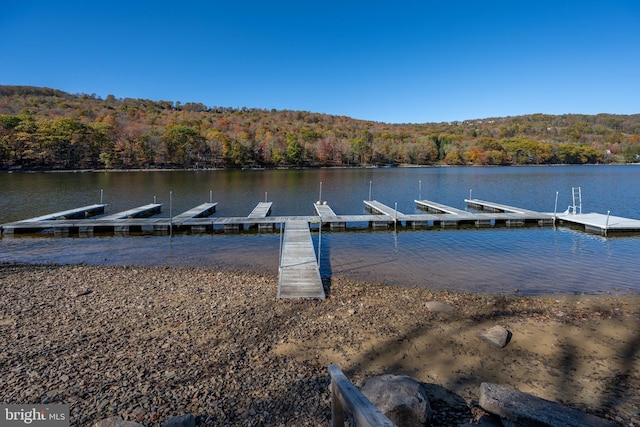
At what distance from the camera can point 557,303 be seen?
28.2ft

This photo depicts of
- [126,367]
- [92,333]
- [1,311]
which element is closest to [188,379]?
[126,367]

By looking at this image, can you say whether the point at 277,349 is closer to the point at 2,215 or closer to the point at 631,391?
the point at 631,391

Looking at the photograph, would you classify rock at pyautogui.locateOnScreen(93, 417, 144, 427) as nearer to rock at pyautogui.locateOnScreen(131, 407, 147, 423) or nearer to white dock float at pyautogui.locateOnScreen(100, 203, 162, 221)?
rock at pyautogui.locateOnScreen(131, 407, 147, 423)

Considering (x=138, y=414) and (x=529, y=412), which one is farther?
(x=138, y=414)

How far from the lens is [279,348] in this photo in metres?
6.05

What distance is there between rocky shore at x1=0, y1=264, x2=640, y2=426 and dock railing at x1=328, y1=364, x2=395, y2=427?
1354 millimetres

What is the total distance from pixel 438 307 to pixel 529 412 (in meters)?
4.31

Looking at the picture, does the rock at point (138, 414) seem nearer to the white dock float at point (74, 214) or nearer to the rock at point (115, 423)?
the rock at point (115, 423)

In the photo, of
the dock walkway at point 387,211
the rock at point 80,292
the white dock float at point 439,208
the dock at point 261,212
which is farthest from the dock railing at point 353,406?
the white dock float at point 439,208

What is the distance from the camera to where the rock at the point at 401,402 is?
12.8ft

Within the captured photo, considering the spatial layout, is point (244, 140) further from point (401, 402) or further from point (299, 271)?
point (401, 402)

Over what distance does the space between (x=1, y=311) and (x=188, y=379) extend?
5.16m

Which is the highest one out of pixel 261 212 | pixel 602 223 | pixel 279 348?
pixel 602 223

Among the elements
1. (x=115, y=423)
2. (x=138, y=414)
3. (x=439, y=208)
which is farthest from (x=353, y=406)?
(x=439, y=208)
